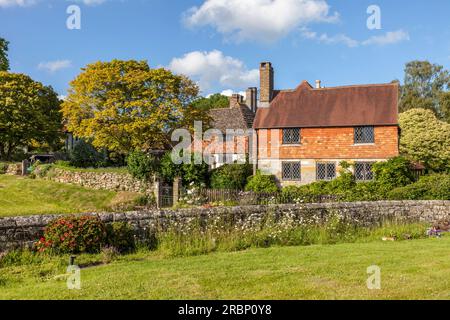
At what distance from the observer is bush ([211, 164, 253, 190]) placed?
29891 millimetres

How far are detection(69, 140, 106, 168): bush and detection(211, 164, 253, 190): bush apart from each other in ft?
43.3

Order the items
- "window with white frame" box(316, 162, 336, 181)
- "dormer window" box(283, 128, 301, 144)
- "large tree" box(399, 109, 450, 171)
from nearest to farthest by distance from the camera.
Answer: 1. "window with white frame" box(316, 162, 336, 181)
2. "dormer window" box(283, 128, 301, 144)
3. "large tree" box(399, 109, 450, 171)

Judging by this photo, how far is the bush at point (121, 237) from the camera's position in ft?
36.5

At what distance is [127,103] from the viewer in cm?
3095

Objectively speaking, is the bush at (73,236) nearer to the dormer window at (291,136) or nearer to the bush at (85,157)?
the dormer window at (291,136)

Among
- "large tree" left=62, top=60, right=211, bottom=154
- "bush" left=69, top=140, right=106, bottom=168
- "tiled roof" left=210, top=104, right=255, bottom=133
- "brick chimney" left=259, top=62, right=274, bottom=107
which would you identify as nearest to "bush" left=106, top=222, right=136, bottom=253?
"large tree" left=62, top=60, right=211, bottom=154

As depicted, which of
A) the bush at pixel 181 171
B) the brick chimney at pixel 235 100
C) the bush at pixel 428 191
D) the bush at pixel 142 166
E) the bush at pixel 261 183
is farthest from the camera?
the brick chimney at pixel 235 100

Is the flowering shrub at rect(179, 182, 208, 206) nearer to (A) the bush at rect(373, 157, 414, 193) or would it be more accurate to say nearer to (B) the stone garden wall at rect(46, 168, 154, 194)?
(B) the stone garden wall at rect(46, 168, 154, 194)

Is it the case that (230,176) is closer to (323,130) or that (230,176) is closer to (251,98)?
(323,130)

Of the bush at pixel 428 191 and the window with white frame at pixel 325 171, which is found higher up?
the window with white frame at pixel 325 171

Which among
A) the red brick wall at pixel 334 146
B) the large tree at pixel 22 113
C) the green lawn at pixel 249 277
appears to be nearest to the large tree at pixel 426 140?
the red brick wall at pixel 334 146

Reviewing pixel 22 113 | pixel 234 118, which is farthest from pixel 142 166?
pixel 22 113

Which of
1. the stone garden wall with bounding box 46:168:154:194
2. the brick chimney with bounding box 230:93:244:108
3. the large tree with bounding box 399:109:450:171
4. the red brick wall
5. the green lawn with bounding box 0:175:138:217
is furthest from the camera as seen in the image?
the brick chimney with bounding box 230:93:244:108

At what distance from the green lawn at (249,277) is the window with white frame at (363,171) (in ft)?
60.8
